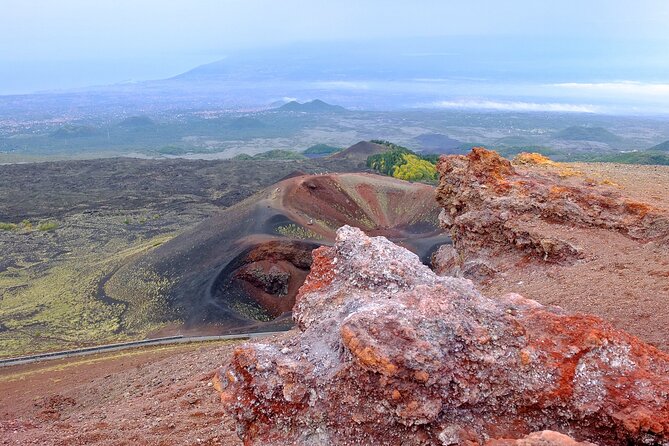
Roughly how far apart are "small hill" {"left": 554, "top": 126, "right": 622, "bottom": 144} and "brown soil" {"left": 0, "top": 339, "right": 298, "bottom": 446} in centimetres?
16758

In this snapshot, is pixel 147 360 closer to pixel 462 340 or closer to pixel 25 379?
pixel 25 379

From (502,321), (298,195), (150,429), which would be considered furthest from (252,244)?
(502,321)

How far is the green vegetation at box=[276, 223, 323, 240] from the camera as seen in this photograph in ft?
120

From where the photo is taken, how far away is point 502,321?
6.60m

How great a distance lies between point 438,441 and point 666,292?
8272 millimetres

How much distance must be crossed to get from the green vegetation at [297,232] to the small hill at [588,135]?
489ft

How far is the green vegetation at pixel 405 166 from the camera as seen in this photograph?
226 ft

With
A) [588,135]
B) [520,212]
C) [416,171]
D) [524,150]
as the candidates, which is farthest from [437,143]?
[520,212]

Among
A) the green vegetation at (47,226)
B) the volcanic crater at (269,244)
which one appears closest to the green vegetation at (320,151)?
the green vegetation at (47,226)

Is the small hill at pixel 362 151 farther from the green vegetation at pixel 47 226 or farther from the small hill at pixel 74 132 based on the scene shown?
the small hill at pixel 74 132

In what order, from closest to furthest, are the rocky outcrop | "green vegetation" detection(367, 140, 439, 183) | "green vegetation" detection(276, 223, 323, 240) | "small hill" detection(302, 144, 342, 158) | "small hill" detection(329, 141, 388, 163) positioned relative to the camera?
1. the rocky outcrop
2. "green vegetation" detection(276, 223, 323, 240)
3. "green vegetation" detection(367, 140, 439, 183)
4. "small hill" detection(329, 141, 388, 163)
5. "small hill" detection(302, 144, 342, 158)

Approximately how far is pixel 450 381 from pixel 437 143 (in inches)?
6413

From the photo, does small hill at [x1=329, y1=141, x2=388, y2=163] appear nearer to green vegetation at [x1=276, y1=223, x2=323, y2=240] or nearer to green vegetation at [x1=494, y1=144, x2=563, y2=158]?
green vegetation at [x1=494, y1=144, x2=563, y2=158]

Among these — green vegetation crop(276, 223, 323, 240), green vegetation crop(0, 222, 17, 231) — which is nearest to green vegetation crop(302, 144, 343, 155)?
green vegetation crop(0, 222, 17, 231)
